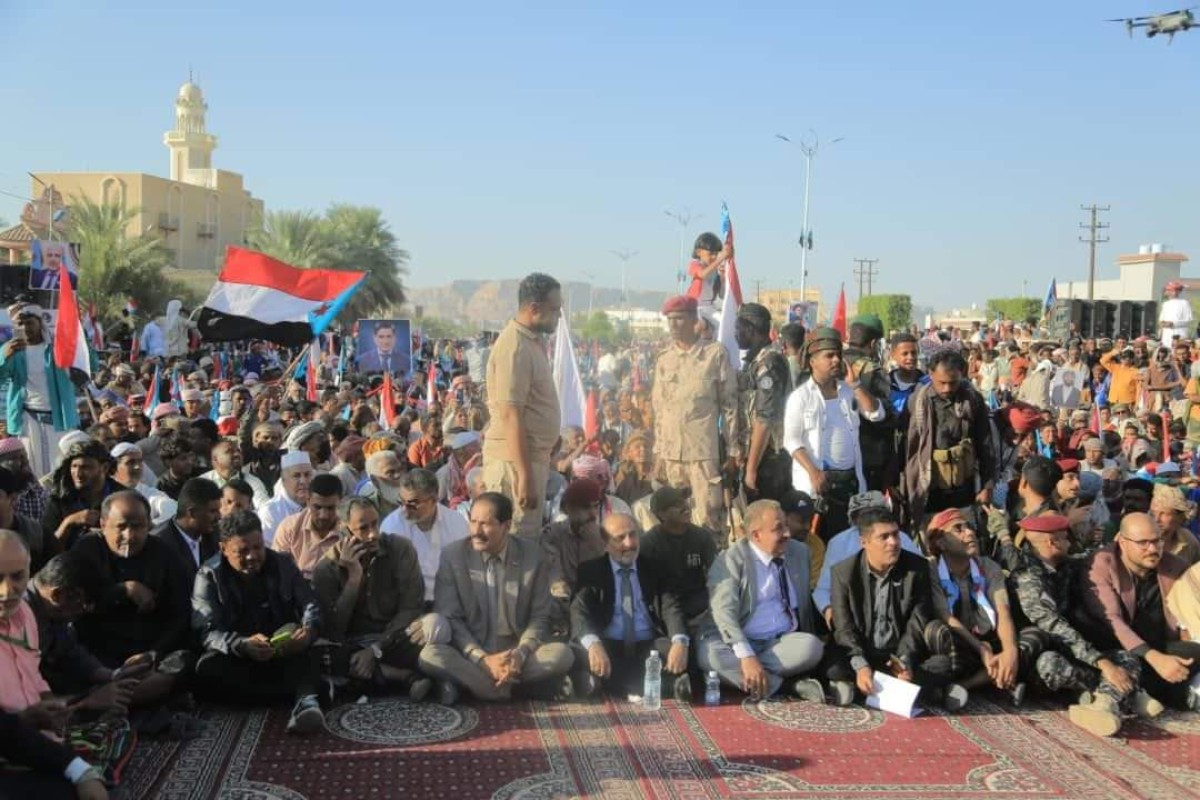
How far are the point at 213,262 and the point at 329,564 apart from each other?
67955mm

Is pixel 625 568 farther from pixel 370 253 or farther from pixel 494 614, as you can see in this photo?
pixel 370 253

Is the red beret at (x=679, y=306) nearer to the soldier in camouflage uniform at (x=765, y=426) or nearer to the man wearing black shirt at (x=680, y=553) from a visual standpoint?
the soldier in camouflage uniform at (x=765, y=426)

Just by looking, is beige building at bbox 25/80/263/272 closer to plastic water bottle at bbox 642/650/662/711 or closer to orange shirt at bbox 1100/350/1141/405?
orange shirt at bbox 1100/350/1141/405

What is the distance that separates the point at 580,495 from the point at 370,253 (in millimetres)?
49970

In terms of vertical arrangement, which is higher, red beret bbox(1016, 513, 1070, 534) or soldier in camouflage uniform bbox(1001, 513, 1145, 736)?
red beret bbox(1016, 513, 1070, 534)

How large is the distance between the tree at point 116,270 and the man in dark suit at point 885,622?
115 ft

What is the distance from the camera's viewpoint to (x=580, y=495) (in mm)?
6605

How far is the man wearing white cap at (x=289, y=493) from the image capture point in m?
7.15

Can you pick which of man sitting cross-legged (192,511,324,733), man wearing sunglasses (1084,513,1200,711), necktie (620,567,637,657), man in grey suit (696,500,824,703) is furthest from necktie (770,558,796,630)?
man sitting cross-legged (192,511,324,733)

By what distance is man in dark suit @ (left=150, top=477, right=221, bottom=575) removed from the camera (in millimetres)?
6129

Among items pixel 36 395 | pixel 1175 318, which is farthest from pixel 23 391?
pixel 1175 318

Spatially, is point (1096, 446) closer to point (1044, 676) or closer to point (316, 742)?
point (1044, 676)

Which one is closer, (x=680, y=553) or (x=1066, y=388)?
(x=680, y=553)

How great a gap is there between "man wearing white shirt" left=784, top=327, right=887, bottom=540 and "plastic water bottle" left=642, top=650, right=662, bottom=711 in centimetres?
172
